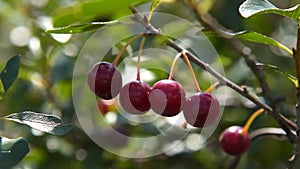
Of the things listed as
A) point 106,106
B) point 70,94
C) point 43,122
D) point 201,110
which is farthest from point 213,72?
point 70,94

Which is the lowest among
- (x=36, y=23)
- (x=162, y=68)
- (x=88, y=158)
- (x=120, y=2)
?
(x=88, y=158)

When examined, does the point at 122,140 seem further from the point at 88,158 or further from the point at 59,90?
the point at 59,90

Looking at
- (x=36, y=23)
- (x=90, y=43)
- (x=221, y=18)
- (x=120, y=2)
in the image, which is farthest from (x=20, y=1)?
(x=120, y=2)

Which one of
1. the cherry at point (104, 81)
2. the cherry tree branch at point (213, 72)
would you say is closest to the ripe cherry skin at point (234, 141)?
the cherry tree branch at point (213, 72)

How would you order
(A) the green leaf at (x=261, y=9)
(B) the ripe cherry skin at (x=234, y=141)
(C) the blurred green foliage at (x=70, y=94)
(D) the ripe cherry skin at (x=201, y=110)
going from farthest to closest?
(C) the blurred green foliage at (x=70, y=94) < (B) the ripe cherry skin at (x=234, y=141) < (D) the ripe cherry skin at (x=201, y=110) < (A) the green leaf at (x=261, y=9)

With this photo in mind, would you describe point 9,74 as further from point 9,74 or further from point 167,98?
point 167,98

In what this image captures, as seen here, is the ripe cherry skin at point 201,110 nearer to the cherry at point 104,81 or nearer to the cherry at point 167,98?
the cherry at point 167,98
